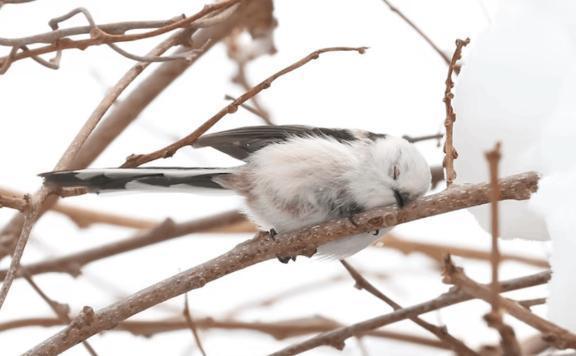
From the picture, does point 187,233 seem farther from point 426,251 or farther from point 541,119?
point 541,119

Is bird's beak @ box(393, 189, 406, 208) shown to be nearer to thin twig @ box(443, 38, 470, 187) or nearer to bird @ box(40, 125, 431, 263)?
bird @ box(40, 125, 431, 263)

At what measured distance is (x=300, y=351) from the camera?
1547mm

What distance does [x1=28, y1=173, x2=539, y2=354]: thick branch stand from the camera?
1380 millimetres

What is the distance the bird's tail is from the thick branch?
0.26 metres

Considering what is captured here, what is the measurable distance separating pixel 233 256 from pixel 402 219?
11.0 inches

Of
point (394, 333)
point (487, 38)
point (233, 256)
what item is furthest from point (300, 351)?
point (394, 333)

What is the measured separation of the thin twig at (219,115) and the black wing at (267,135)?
0.32 meters

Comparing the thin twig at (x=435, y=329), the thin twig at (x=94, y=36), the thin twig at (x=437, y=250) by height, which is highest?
the thin twig at (x=437, y=250)

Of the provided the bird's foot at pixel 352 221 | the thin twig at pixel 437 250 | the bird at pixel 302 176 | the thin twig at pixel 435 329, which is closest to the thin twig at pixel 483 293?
the thin twig at pixel 435 329

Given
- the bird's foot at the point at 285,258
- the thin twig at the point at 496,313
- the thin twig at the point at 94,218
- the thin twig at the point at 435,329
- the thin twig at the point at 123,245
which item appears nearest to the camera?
the thin twig at the point at 496,313

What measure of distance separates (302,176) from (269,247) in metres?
0.29

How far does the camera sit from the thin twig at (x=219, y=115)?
1527 mm

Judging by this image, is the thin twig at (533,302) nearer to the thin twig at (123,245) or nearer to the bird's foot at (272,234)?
the bird's foot at (272,234)

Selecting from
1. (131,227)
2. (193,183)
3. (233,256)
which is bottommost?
(233,256)
